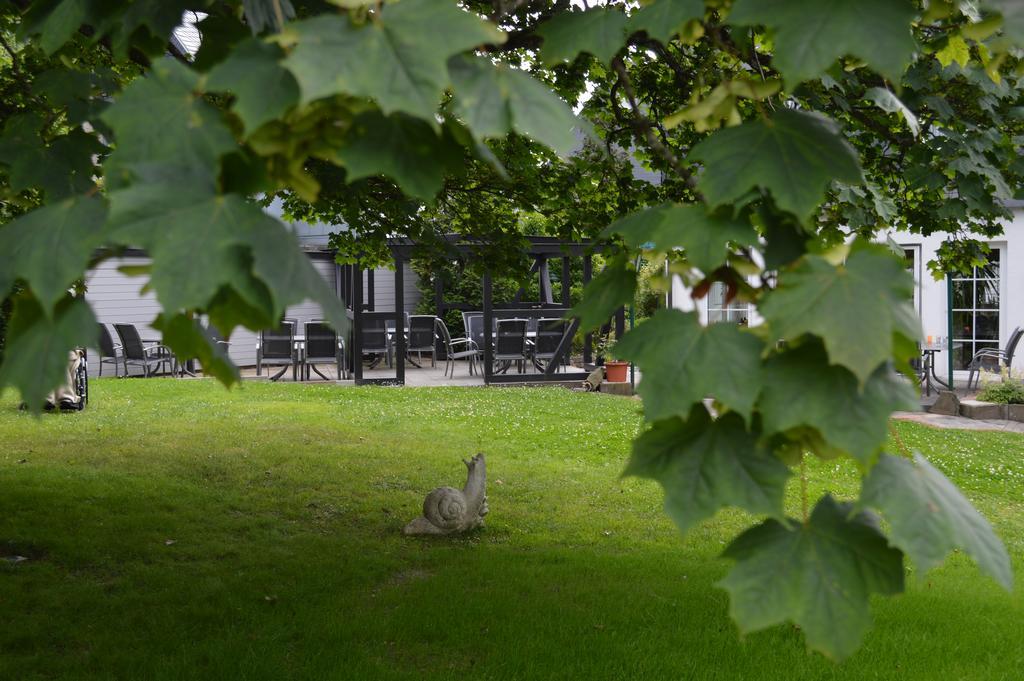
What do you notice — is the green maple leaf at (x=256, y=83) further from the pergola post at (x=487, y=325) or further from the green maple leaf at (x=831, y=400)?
the pergola post at (x=487, y=325)

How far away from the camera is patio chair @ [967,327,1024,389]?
12.5 m

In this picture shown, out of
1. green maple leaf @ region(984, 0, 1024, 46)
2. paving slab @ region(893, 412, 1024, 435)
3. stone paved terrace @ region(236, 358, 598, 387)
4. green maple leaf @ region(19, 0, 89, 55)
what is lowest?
paving slab @ region(893, 412, 1024, 435)

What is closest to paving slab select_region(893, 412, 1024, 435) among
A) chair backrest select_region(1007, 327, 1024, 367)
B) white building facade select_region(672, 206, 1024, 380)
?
chair backrest select_region(1007, 327, 1024, 367)

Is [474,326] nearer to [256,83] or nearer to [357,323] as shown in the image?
[357,323]

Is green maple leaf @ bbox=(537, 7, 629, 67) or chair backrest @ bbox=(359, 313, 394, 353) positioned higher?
green maple leaf @ bbox=(537, 7, 629, 67)

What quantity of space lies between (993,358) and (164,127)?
601 inches

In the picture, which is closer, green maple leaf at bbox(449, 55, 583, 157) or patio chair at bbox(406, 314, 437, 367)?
green maple leaf at bbox(449, 55, 583, 157)

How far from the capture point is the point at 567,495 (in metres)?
7.03

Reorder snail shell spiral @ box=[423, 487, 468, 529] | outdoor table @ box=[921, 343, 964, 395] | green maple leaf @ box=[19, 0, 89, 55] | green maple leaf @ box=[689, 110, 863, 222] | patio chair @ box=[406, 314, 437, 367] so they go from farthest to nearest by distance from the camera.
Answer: patio chair @ box=[406, 314, 437, 367]
outdoor table @ box=[921, 343, 964, 395]
snail shell spiral @ box=[423, 487, 468, 529]
green maple leaf @ box=[19, 0, 89, 55]
green maple leaf @ box=[689, 110, 863, 222]

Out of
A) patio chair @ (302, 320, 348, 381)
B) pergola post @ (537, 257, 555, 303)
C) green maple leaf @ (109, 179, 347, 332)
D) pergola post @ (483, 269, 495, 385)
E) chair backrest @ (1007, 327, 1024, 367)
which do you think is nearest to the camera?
green maple leaf @ (109, 179, 347, 332)

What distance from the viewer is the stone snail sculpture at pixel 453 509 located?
559 cm

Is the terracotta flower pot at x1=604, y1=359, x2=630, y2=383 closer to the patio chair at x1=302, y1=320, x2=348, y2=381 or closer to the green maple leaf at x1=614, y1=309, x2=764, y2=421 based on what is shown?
the patio chair at x1=302, y1=320, x2=348, y2=381

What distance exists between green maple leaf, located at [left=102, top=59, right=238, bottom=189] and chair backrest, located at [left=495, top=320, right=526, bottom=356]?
13006mm

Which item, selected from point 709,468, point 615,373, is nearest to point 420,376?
point 615,373
